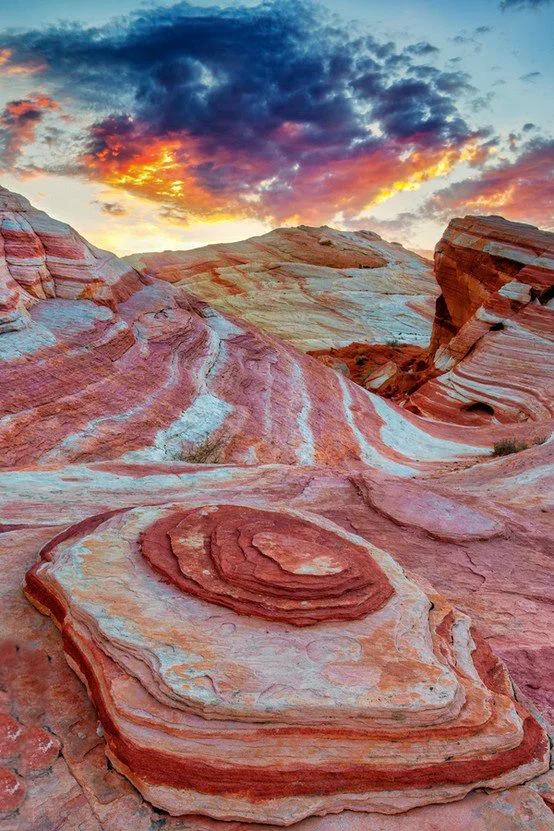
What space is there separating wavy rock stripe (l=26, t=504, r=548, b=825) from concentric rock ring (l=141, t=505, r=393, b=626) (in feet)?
0.05

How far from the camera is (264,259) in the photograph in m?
57.2

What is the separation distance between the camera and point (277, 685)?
2.95 m

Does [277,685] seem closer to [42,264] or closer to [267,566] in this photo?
[267,566]

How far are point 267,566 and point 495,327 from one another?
23428 mm

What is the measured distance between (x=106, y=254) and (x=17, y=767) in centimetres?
1481

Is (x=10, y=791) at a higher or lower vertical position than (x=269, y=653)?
lower

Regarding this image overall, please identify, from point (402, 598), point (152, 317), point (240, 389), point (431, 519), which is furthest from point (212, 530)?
Answer: point (152, 317)

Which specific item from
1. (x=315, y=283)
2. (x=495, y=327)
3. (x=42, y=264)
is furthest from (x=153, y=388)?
(x=315, y=283)

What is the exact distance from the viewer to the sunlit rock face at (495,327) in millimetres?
21578

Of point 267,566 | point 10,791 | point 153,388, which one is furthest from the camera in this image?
point 153,388

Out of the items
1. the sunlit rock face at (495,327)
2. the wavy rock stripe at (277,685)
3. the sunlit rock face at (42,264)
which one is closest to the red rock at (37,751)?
the wavy rock stripe at (277,685)

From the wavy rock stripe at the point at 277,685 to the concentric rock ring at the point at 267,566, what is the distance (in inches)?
0.6

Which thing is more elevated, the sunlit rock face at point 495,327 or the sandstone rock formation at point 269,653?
the sunlit rock face at point 495,327

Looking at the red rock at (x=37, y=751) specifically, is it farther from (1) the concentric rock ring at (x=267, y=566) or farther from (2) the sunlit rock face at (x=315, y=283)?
(2) the sunlit rock face at (x=315, y=283)
